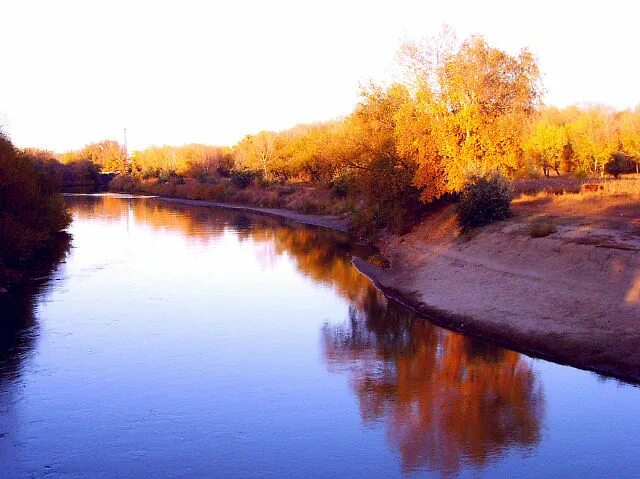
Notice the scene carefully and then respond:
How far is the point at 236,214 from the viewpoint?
219 feet

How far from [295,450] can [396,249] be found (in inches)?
910

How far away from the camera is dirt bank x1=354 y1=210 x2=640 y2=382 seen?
15.7m

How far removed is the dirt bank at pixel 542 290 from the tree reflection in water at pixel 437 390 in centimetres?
112

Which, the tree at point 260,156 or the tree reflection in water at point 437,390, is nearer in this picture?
the tree reflection in water at point 437,390

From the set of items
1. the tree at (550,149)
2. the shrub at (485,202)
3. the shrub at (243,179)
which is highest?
the tree at (550,149)

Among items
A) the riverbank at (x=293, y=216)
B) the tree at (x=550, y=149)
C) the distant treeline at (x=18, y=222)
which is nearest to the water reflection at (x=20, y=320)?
the distant treeline at (x=18, y=222)

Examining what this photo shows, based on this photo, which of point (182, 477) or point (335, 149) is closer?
point (182, 477)

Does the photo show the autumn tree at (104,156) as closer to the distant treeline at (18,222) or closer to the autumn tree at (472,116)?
the distant treeline at (18,222)

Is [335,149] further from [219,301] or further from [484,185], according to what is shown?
[219,301]

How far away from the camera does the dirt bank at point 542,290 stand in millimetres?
15719

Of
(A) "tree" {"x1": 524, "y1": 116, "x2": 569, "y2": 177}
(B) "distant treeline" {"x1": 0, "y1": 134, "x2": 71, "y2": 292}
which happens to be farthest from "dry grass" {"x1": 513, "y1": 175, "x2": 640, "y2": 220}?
(A) "tree" {"x1": 524, "y1": 116, "x2": 569, "y2": 177}

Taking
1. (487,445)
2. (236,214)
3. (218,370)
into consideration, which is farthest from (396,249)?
(236,214)

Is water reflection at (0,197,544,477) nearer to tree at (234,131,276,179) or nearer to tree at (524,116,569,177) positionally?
tree at (524,116,569,177)

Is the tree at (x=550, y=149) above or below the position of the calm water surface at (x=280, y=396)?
above
